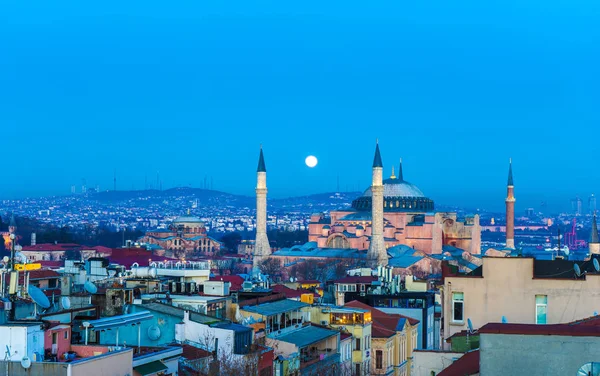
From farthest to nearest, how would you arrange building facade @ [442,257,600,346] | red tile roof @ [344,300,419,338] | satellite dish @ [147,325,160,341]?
1. red tile roof @ [344,300,419,338]
2. satellite dish @ [147,325,160,341]
3. building facade @ [442,257,600,346]

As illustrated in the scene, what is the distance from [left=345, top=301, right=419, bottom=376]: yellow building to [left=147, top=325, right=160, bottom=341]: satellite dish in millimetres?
12958

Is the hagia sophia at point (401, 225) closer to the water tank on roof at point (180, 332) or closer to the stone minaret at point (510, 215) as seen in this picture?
the stone minaret at point (510, 215)

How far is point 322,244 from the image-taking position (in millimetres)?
125688

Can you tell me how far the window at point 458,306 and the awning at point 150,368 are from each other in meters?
4.14

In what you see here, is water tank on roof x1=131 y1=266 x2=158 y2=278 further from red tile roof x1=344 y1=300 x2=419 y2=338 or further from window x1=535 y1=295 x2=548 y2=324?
window x1=535 y1=295 x2=548 y2=324

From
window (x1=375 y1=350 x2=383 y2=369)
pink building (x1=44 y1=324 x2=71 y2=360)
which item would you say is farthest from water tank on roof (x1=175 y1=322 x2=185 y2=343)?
window (x1=375 y1=350 x2=383 y2=369)

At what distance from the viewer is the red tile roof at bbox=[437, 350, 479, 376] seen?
1549 cm

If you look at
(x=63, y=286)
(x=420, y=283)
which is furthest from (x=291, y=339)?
(x=420, y=283)

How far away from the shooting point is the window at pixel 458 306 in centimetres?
2116

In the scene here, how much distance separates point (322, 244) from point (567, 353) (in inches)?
4413

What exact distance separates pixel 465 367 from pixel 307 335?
17.0 m

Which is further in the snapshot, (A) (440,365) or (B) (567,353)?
(A) (440,365)

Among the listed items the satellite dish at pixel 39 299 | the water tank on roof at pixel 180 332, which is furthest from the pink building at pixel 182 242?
the satellite dish at pixel 39 299

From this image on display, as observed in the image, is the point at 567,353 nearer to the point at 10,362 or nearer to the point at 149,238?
the point at 10,362
